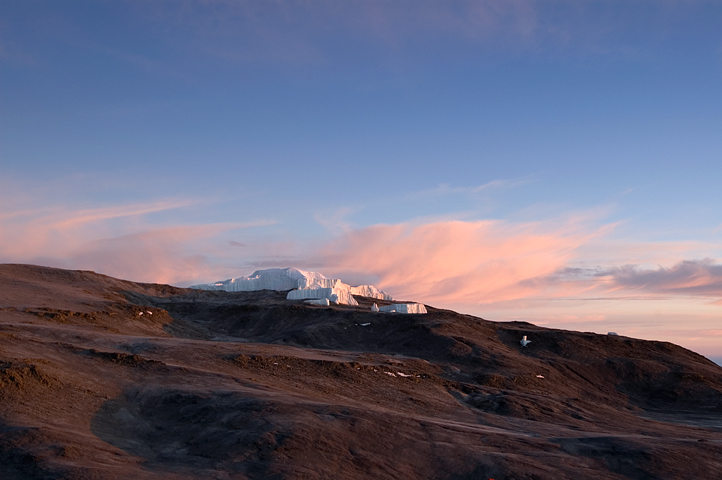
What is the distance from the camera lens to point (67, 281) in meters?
75.4

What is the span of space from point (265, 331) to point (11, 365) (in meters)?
44.4

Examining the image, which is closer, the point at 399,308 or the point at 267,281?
the point at 399,308

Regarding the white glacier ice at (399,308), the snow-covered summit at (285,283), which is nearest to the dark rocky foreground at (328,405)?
the white glacier ice at (399,308)

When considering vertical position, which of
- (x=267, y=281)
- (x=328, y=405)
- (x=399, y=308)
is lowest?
(x=328, y=405)

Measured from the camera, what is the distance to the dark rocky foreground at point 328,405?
19422 mm

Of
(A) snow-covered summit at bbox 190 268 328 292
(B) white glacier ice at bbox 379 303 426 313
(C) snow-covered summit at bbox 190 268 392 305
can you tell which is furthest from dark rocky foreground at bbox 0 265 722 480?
(A) snow-covered summit at bbox 190 268 328 292

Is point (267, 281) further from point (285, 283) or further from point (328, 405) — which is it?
point (328, 405)

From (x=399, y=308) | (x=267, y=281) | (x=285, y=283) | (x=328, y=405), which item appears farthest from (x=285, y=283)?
(x=328, y=405)

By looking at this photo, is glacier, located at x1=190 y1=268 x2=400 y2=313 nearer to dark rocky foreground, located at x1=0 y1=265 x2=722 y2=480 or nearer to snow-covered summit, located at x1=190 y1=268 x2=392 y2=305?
snow-covered summit, located at x1=190 y1=268 x2=392 y2=305

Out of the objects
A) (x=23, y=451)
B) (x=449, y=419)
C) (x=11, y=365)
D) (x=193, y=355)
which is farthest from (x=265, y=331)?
(x=23, y=451)

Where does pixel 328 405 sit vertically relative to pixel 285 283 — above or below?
below

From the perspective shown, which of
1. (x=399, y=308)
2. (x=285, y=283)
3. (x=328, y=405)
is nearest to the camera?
(x=328, y=405)

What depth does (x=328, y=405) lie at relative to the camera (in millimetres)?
24312

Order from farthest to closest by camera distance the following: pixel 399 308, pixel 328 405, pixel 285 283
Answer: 1. pixel 285 283
2. pixel 399 308
3. pixel 328 405
